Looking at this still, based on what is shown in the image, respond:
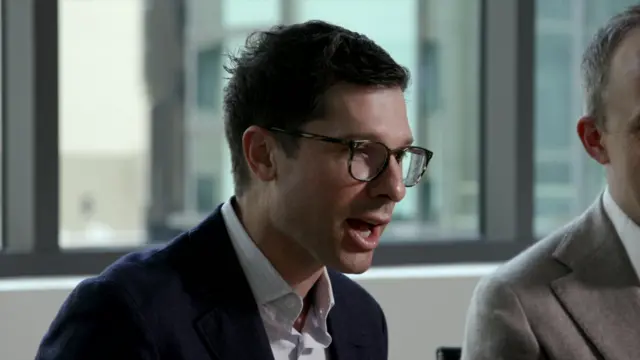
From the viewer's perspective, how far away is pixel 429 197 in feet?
11.7

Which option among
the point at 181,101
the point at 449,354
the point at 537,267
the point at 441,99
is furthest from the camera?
the point at 441,99

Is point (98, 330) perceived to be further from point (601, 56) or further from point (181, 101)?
point (181, 101)

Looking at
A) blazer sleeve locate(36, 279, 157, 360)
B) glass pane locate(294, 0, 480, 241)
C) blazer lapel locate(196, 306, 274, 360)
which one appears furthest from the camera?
glass pane locate(294, 0, 480, 241)

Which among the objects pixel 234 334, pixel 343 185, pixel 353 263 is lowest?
pixel 234 334

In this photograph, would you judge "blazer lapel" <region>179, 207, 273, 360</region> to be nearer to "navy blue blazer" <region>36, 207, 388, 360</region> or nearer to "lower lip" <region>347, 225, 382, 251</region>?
"navy blue blazer" <region>36, 207, 388, 360</region>

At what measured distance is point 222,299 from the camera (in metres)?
1.42

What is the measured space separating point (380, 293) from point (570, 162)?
131 centimetres

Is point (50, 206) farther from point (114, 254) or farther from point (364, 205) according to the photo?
point (364, 205)

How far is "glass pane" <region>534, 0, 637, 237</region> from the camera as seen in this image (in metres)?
3.61

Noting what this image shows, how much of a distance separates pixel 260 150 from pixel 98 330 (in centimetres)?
36

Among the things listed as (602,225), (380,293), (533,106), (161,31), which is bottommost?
(380,293)

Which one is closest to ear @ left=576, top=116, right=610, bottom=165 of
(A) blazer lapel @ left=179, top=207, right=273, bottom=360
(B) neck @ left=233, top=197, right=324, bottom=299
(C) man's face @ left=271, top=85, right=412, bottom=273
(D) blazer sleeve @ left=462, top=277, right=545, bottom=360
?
(D) blazer sleeve @ left=462, top=277, right=545, bottom=360

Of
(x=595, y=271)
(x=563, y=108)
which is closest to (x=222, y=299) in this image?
(x=595, y=271)

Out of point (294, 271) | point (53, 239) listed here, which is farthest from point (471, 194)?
point (294, 271)
